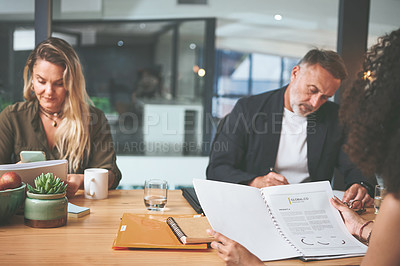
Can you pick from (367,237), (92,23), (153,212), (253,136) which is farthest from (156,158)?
(367,237)

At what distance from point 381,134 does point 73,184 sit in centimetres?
114

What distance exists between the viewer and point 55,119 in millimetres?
1994

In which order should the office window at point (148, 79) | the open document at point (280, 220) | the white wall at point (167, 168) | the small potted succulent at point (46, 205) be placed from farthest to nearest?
1. the white wall at point (167, 168)
2. the office window at point (148, 79)
3. the small potted succulent at point (46, 205)
4. the open document at point (280, 220)

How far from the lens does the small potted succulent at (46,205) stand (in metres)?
1.19

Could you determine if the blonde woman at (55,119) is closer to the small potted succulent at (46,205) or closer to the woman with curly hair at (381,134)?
the small potted succulent at (46,205)

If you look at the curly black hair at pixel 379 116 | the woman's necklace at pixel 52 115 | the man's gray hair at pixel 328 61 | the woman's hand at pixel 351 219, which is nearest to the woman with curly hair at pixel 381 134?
the curly black hair at pixel 379 116

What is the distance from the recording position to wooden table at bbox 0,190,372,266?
99 cm

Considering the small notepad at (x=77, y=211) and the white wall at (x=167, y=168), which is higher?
the small notepad at (x=77, y=211)

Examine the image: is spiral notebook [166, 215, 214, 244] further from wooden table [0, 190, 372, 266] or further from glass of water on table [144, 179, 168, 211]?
glass of water on table [144, 179, 168, 211]

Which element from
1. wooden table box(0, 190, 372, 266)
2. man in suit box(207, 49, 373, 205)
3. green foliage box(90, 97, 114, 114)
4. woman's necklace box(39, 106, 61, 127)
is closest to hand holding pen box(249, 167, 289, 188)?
man in suit box(207, 49, 373, 205)

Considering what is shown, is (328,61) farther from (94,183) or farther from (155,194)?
(94,183)

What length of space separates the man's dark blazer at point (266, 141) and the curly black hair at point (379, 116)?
122 centimetres

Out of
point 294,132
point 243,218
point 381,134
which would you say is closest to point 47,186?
point 243,218

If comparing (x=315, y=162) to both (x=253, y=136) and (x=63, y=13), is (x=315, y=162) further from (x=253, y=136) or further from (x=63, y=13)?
(x=63, y=13)
